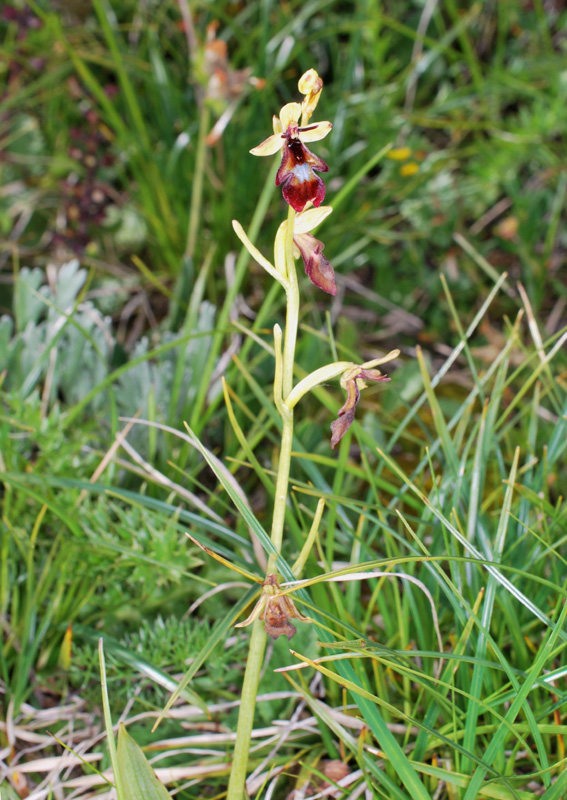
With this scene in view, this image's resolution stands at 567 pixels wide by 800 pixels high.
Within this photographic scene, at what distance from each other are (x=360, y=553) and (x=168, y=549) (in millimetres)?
371

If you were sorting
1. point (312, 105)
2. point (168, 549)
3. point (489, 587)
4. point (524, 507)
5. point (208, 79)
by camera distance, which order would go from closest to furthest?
1. point (312, 105)
2. point (489, 587)
3. point (168, 549)
4. point (524, 507)
5. point (208, 79)

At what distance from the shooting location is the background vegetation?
3.84ft

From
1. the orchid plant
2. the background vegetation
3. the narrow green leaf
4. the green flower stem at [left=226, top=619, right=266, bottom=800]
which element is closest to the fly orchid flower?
the orchid plant

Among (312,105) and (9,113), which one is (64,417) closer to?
(312,105)

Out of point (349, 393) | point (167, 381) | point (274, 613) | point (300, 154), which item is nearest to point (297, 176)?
point (300, 154)

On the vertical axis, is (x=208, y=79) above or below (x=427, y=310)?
above

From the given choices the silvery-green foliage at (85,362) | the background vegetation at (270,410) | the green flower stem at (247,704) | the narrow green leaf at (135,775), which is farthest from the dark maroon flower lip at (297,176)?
the silvery-green foliage at (85,362)

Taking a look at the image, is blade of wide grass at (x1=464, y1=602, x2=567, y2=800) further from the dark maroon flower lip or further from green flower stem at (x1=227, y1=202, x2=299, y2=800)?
the dark maroon flower lip

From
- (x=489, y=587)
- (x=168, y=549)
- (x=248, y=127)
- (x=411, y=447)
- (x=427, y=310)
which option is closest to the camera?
(x=489, y=587)

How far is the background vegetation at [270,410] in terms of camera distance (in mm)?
1170

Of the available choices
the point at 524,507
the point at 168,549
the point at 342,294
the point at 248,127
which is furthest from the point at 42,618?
the point at 248,127

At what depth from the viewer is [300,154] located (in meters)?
0.81

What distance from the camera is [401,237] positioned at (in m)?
2.47

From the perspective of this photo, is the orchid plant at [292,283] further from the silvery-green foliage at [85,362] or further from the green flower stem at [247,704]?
the silvery-green foliage at [85,362]
